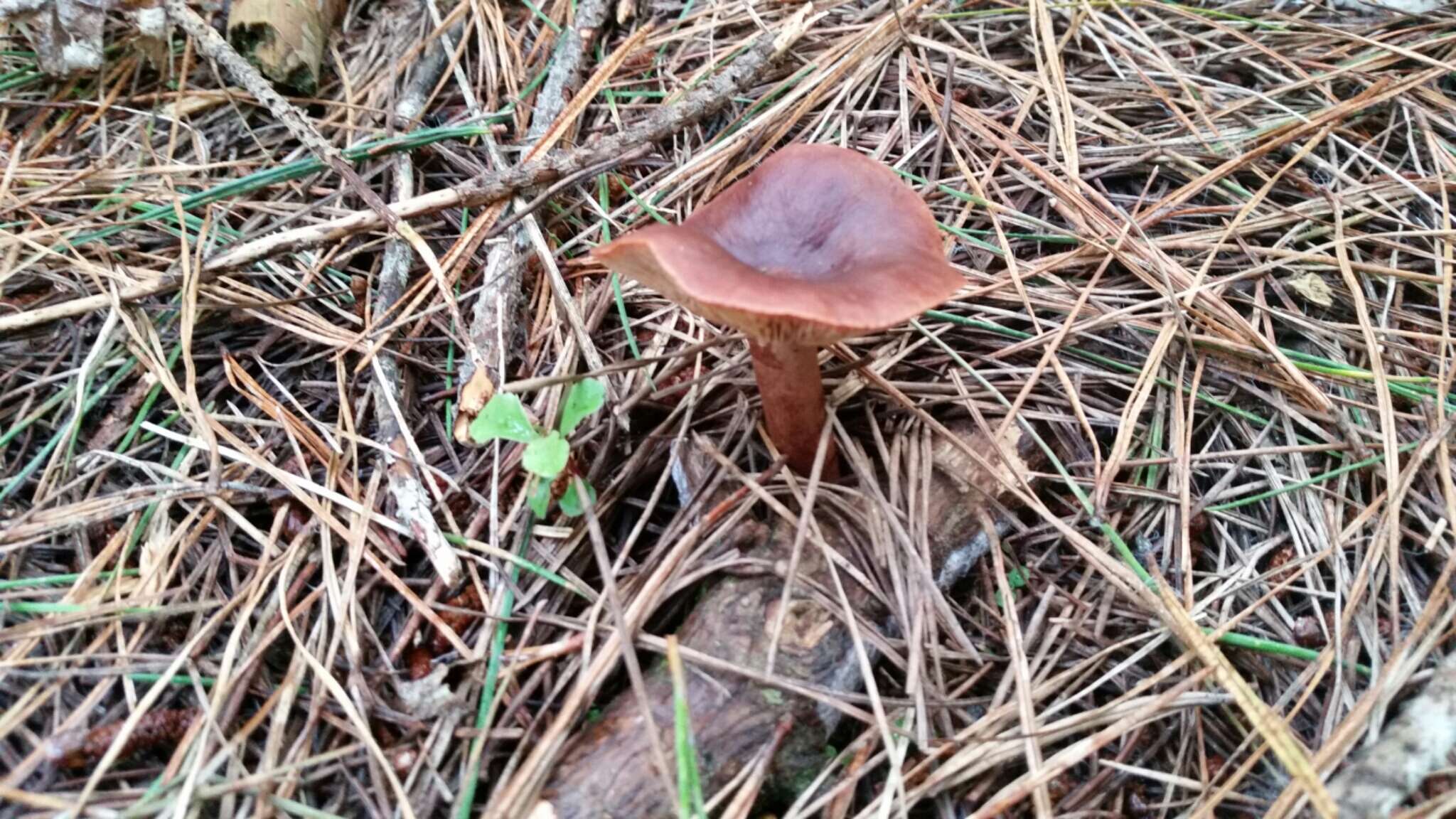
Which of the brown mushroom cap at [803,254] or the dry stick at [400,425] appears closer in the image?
the brown mushroom cap at [803,254]

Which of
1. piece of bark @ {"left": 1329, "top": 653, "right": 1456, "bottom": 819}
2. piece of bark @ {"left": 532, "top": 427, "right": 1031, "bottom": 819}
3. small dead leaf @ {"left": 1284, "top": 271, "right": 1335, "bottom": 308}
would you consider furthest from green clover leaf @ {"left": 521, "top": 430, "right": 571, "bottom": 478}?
small dead leaf @ {"left": 1284, "top": 271, "right": 1335, "bottom": 308}

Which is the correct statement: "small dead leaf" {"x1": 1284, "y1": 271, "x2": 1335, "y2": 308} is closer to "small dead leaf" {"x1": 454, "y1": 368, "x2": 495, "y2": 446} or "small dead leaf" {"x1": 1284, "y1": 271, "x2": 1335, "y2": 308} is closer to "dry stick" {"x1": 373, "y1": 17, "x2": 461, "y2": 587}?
"small dead leaf" {"x1": 454, "y1": 368, "x2": 495, "y2": 446}

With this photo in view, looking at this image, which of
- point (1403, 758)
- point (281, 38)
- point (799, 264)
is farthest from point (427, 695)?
point (281, 38)

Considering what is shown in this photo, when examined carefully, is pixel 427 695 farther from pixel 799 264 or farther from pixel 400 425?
pixel 799 264

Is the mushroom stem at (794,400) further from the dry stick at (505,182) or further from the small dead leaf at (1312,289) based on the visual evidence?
the small dead leaf at (1312,289)

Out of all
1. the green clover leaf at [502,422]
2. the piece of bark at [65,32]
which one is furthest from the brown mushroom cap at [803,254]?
the piece of bark at [65,32]
